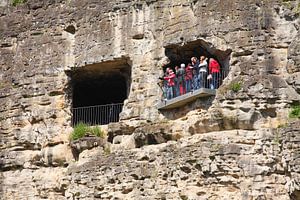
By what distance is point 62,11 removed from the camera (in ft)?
80.3

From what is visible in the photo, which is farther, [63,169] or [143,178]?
[63,169]

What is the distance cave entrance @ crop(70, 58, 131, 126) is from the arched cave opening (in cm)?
123

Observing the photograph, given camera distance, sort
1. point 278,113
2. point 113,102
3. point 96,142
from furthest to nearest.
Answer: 1. point 113,102
2. point 96,142
3. point 278,113

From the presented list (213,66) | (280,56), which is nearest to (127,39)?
(213,66)

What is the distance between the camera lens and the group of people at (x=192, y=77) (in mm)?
21719

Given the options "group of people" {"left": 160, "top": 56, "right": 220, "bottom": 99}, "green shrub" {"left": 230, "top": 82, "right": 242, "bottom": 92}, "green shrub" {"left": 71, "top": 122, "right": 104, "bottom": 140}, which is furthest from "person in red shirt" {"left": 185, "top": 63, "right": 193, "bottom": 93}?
"green shrub" {"left": 71, "top": 122, "right": 104, "bottom": 140}

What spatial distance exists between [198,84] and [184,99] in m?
0.47

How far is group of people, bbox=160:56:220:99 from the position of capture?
2172cm

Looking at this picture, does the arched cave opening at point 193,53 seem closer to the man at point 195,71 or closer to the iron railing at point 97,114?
the man at point 195,71

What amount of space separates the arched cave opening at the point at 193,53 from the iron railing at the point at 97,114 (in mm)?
2230

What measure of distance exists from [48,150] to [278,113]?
19.7ft

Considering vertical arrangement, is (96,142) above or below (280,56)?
below

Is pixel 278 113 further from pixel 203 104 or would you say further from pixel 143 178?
pixel 143 178

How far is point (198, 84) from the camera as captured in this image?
71.5 feet
